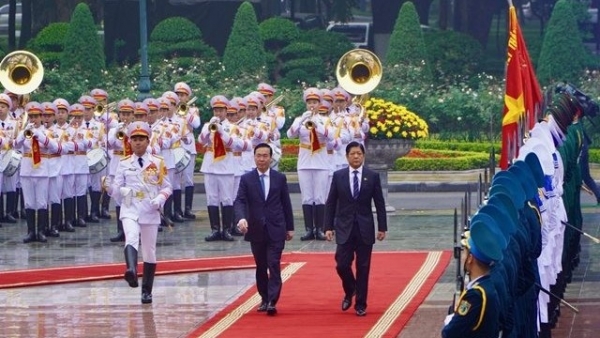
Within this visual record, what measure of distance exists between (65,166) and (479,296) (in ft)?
51.5

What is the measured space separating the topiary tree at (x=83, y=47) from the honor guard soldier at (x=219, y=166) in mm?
16121

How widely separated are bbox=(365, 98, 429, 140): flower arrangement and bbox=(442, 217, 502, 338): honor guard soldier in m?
15.6

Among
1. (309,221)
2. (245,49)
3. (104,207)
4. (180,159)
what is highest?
(245,49)

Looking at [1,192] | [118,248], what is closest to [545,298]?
[118,248]

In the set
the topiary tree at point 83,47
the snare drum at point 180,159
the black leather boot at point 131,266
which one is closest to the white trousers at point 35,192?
the snare drum at point 180,159

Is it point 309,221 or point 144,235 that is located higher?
point 144,235

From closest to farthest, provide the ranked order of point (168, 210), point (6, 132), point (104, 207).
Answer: point (6, 132) → point (168, 210) → point (104, 207)

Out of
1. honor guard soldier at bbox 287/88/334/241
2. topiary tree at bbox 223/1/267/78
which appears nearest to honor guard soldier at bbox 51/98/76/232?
honor guard soldier at bbox 287/88/334/241

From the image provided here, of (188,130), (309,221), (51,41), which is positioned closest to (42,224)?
(188,130)

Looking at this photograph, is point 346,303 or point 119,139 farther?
point 119,139

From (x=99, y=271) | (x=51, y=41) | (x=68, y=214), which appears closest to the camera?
(x=99, y=271)

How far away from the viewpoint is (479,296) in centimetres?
1052

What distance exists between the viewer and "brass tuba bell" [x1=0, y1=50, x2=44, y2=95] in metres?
27.2

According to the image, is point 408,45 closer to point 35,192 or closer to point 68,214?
point 68,214
